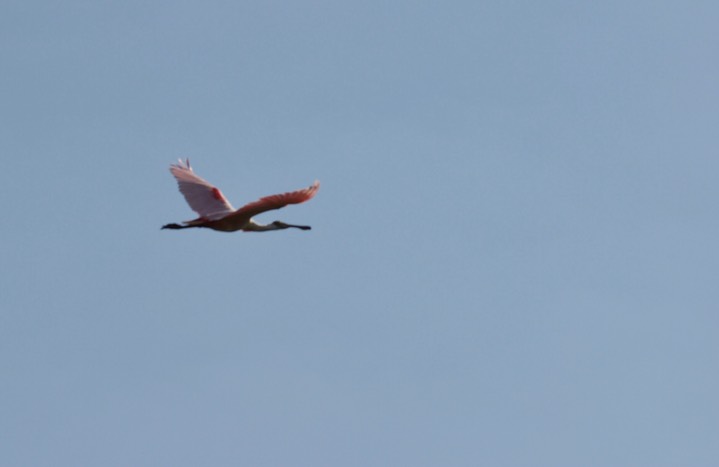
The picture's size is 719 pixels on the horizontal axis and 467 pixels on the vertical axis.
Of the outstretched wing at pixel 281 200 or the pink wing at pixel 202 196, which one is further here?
the pink wing at pixel 202 196

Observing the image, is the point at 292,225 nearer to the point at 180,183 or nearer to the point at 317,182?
the point at 180,183

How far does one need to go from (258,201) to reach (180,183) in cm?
367

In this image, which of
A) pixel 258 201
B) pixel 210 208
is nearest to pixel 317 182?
pixel 258 201

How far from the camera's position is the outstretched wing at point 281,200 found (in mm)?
34875

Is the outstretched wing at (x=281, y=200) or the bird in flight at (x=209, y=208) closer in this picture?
the outstretched wing at (x=281, y=200)

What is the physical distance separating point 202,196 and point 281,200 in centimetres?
394

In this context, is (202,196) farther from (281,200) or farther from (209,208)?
(281,200)

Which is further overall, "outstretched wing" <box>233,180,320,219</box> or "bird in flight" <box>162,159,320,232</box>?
"bird in flight" <box>162,159,320,232</box>

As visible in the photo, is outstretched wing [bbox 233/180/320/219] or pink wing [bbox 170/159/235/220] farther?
pink wing [bbox 170/159/235/220]

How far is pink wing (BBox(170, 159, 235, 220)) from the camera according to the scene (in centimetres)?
3834

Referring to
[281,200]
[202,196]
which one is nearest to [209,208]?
[202,196]

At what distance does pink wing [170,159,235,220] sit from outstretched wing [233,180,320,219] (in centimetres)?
141

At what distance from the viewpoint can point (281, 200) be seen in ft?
116

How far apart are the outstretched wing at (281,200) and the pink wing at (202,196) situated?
1410 millimetres
